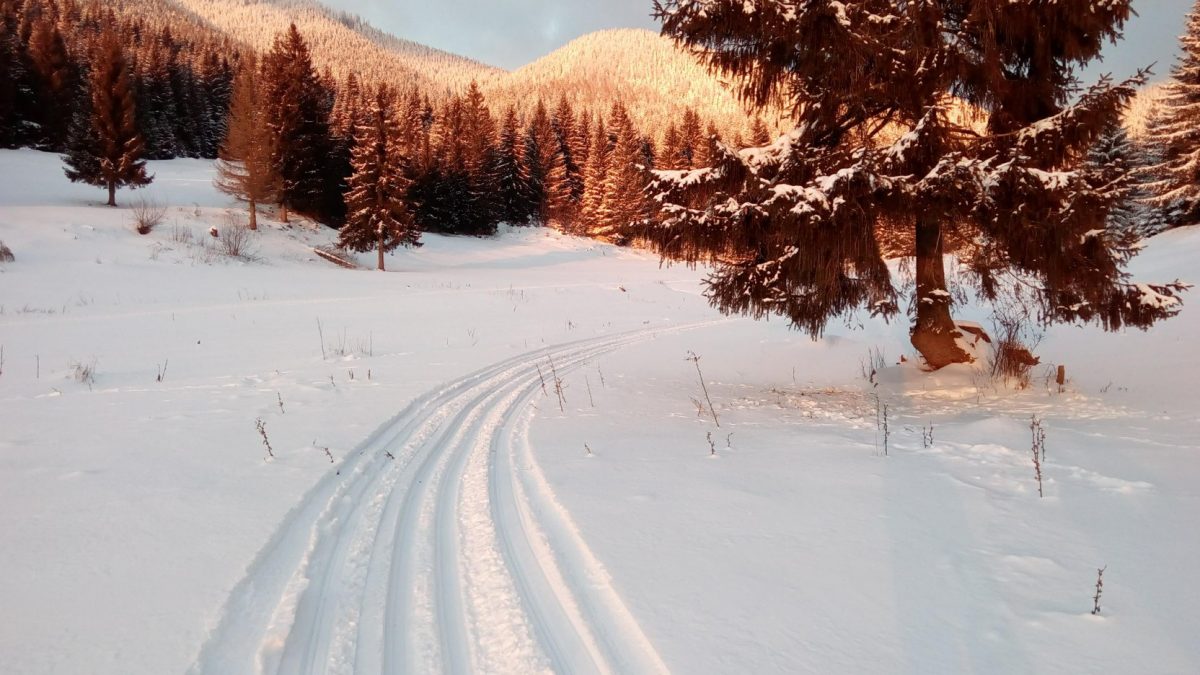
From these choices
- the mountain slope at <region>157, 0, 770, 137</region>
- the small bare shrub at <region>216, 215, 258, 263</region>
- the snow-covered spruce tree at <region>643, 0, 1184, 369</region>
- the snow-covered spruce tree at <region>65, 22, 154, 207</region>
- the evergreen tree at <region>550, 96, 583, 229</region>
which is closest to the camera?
the snow-covered spruce tree at <region>643, 0, 1184, 369</region>

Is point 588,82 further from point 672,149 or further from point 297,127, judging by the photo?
point 297,127

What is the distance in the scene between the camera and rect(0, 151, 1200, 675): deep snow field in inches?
85.1

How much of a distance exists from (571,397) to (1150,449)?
5.66 m

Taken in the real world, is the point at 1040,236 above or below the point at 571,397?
above

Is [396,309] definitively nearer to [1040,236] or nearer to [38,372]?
[38,372]

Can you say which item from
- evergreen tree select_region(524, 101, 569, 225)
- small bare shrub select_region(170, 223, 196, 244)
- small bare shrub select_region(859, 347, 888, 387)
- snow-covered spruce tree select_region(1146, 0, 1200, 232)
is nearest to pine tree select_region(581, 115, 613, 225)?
evergreen tree select_region(524, 101, 569, 225)

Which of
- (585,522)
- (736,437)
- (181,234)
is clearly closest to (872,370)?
(736,437)

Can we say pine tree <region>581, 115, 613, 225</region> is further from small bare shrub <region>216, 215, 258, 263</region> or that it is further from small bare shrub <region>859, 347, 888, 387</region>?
small bare shrub <region>859, 347, 888, 387</region>

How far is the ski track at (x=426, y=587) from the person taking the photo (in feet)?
7.22

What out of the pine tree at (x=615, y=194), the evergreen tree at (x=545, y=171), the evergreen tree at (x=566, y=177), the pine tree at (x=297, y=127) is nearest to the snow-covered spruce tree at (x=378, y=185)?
the pine tree at (x=297, y=127)

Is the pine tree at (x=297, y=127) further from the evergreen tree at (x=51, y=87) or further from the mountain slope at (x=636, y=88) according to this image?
the mountain slope at (x=636, y=88)

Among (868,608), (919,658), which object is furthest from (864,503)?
(919,658)

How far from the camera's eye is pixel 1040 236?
5812mm

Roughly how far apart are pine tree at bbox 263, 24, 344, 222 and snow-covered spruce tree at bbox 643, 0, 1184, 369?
33366mm
